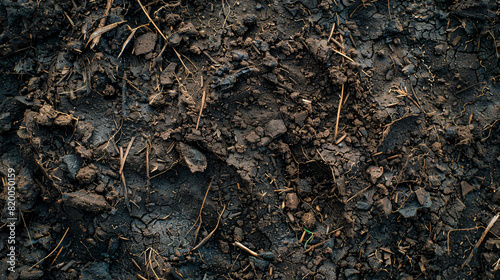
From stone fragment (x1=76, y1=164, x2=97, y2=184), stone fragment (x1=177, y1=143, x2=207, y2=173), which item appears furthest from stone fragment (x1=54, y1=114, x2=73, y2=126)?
stone fragment (x1=177, y1=143, x2=207, y2=173)

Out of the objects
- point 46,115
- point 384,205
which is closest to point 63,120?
point 46,115

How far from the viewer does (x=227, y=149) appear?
94.0 inches

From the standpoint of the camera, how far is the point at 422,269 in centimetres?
243

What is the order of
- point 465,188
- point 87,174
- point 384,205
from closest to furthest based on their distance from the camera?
point 87,174 < point 384,205 < point 465,188

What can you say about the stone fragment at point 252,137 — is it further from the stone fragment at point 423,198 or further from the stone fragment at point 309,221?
the stone fragment at point 423,198

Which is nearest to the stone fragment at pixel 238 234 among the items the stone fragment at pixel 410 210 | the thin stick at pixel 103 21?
the stone fragment at pixel 410 210

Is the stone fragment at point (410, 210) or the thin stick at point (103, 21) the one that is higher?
the thin stick at point (103, 21)


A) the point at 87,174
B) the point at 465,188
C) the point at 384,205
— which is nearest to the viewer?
the point at 87,174

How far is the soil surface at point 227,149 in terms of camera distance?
234 cm

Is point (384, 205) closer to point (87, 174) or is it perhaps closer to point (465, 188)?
point (465, 188)

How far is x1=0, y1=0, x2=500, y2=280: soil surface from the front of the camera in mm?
2336

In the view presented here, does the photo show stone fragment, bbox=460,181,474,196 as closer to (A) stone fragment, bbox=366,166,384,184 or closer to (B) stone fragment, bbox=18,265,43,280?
(A) stone fragment, bbox=366,166,384,184

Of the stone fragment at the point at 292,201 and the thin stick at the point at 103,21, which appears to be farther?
the stone fragment at the point at 292,201

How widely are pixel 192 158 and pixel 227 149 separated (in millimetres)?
281
